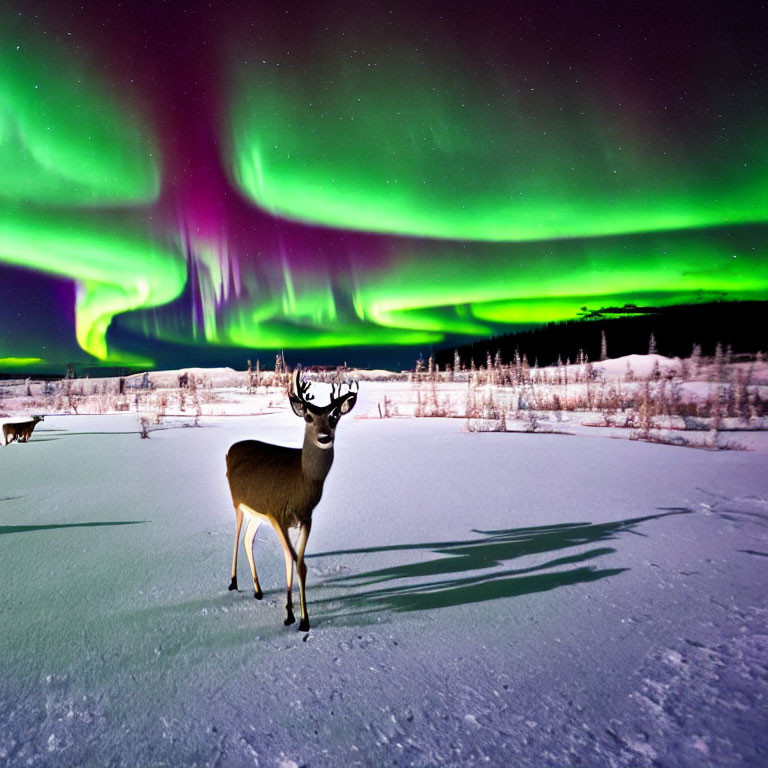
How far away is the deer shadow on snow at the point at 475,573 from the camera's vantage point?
2875 mm

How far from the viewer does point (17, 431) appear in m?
11.3

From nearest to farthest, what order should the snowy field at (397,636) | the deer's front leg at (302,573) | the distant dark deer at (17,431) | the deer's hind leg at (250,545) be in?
the snowy field at (397,636)
the deer's front leg at (302,573)
the deer's hind leg at (250,545)
the distant dark deer at (17,431)

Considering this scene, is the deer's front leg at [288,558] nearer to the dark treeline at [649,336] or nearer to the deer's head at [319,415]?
the deer's head at [319,415]

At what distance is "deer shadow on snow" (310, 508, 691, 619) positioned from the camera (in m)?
2.88

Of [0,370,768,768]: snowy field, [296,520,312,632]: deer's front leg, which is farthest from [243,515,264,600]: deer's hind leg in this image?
[296,520,312,632]: deer's front leg

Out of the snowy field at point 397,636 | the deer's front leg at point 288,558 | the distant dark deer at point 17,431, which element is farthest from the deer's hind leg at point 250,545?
the distant dark deer at point 17,431

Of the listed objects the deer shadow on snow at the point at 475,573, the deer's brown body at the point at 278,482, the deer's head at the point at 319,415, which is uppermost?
the deer's head at the point at 319,415

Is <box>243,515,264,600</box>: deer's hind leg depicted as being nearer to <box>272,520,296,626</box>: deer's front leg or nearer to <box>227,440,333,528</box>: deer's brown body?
<box>227,440,333,528</box>: deer's brown body

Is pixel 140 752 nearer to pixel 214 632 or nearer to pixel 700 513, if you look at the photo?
pixel 214 632

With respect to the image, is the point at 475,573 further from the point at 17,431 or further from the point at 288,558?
the point at 17,431

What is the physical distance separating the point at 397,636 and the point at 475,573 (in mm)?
1081

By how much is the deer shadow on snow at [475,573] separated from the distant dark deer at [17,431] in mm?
11431

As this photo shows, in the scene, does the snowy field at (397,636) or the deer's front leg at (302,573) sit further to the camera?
the deer's front leg at (302,573)

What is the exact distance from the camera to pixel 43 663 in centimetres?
217
